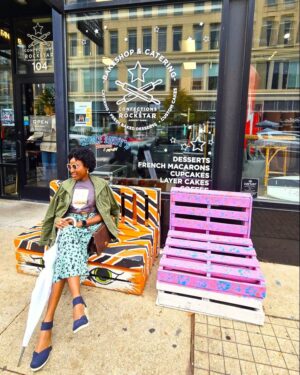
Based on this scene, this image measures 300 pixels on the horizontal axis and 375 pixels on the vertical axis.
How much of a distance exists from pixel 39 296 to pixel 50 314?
149 millimetres

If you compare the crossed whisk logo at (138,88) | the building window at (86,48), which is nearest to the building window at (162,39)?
the crossed whisk logo at (138,88)

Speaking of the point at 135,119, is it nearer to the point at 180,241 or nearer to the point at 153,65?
the point at 153,65

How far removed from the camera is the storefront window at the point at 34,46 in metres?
4.37

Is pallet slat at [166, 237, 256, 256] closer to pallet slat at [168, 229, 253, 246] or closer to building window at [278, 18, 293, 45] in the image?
pallet slat at [168, 229, 253, 246]

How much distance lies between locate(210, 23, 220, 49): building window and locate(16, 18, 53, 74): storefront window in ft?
8.46

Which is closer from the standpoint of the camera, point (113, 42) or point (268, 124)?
point (268, 124)

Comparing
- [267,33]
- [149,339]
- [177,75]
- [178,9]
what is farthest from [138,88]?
[149,339]

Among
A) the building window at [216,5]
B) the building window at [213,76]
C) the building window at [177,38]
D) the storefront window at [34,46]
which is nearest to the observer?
the building window at [216,5]

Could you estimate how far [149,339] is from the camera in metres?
1.96

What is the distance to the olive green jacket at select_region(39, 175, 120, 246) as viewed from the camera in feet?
7.73

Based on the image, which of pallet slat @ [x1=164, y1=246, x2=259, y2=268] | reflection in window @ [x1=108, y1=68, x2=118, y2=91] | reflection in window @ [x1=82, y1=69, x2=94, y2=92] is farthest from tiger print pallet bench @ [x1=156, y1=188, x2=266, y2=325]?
reflection in window @ [x1=82, y1=69, x2=94, y2=92]

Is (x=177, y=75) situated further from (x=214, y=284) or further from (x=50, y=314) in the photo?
(x=50, y=314)

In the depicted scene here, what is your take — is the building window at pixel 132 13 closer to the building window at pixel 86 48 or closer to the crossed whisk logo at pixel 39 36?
the building window at pixel 86 48

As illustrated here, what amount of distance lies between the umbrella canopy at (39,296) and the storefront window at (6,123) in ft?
11.3
